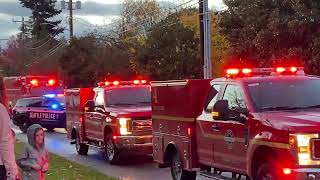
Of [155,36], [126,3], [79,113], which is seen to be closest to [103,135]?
[79,113]

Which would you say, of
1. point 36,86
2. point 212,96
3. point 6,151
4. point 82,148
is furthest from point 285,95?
point 36,86

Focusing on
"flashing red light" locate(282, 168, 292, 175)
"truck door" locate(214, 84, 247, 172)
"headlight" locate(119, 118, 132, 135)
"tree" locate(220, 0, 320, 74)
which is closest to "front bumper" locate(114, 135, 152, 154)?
"headlight" locate(119, 118, 132, 135)

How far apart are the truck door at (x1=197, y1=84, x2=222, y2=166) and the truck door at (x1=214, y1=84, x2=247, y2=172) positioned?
0.13 metres

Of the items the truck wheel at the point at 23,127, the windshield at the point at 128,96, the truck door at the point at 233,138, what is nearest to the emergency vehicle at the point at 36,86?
the truck wheel at the point at 23,127

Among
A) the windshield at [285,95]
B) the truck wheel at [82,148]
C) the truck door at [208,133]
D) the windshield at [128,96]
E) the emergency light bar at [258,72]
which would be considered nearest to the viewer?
the windshield at [285,95]

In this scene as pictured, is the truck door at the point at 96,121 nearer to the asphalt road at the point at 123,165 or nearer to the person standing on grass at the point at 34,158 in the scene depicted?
the asphalt road at the point at 123,165

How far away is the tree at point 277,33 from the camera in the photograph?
2364 cm

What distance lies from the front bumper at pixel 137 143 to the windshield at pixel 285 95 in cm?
652

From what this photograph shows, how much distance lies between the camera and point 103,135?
56.5ft

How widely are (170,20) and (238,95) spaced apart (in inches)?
1418

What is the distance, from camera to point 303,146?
7.96 metres

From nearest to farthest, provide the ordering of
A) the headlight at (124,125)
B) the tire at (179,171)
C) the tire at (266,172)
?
1. the tire at (266,172)
2. the tire at (179,171)
3. the headlight at (124,125)

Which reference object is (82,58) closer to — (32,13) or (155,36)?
(155,36)

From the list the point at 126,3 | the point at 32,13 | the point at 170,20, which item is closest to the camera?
the point at 170,20
